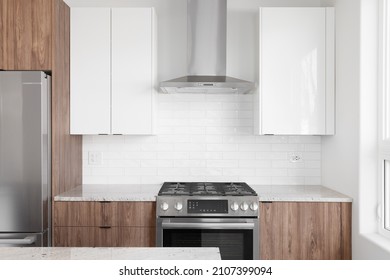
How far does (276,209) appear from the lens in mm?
3072

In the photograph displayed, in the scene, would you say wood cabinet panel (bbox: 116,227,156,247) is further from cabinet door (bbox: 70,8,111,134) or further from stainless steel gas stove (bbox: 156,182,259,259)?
cabinet door (bbox: 70,8,111,134)

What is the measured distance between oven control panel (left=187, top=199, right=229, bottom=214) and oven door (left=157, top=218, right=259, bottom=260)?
0.06 meters

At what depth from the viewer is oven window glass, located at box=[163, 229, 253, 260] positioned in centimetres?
298

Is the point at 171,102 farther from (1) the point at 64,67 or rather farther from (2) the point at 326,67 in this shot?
(2) the point at 326,67

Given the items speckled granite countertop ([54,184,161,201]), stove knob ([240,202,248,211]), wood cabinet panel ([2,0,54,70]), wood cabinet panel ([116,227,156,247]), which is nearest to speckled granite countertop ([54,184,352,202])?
speckled granite countertop ([54,184,161,201])

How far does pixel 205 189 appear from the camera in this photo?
131 inches

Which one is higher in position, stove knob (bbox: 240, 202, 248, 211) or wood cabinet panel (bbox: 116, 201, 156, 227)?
A: stove knob (bbox: 240, 202, 248, 211)

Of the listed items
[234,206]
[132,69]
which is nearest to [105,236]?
[234,206]

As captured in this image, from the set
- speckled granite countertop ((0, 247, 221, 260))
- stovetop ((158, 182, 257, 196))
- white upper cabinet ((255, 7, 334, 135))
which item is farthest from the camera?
white upper cabinet ((255, 7, 334, 135))

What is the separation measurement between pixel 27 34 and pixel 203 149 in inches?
68.6

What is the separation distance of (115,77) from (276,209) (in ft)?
5.49

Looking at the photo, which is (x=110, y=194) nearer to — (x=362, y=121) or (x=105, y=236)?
(x=105, y=236)

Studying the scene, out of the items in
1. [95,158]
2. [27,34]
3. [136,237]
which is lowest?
[136,237]
